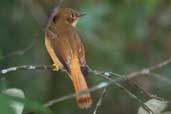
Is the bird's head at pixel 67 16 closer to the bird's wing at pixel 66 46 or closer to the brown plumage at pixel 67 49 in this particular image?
the brown plumage at pixel 67 49

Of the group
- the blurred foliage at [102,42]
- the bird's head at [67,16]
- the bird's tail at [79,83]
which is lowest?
the blurred foliage at [102,42]

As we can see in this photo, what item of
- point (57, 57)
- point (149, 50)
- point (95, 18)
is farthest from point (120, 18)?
point (57, 57)

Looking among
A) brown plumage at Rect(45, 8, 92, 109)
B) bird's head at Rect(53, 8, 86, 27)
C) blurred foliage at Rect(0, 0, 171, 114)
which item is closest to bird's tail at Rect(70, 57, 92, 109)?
brown plumage at Rect(45, 8, 92, 109)

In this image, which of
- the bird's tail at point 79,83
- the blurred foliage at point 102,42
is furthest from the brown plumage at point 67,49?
the blurred foliage at point 102,42

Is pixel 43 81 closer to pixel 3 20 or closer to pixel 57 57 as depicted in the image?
pixel 3 20

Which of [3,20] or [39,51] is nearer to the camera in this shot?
[3,20]

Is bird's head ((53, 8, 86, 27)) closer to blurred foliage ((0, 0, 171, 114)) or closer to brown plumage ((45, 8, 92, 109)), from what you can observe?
brown plumage ((45, 8, 92, 109))

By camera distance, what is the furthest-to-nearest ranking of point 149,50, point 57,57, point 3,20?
point 149,50
point 3,20
point 57,57
